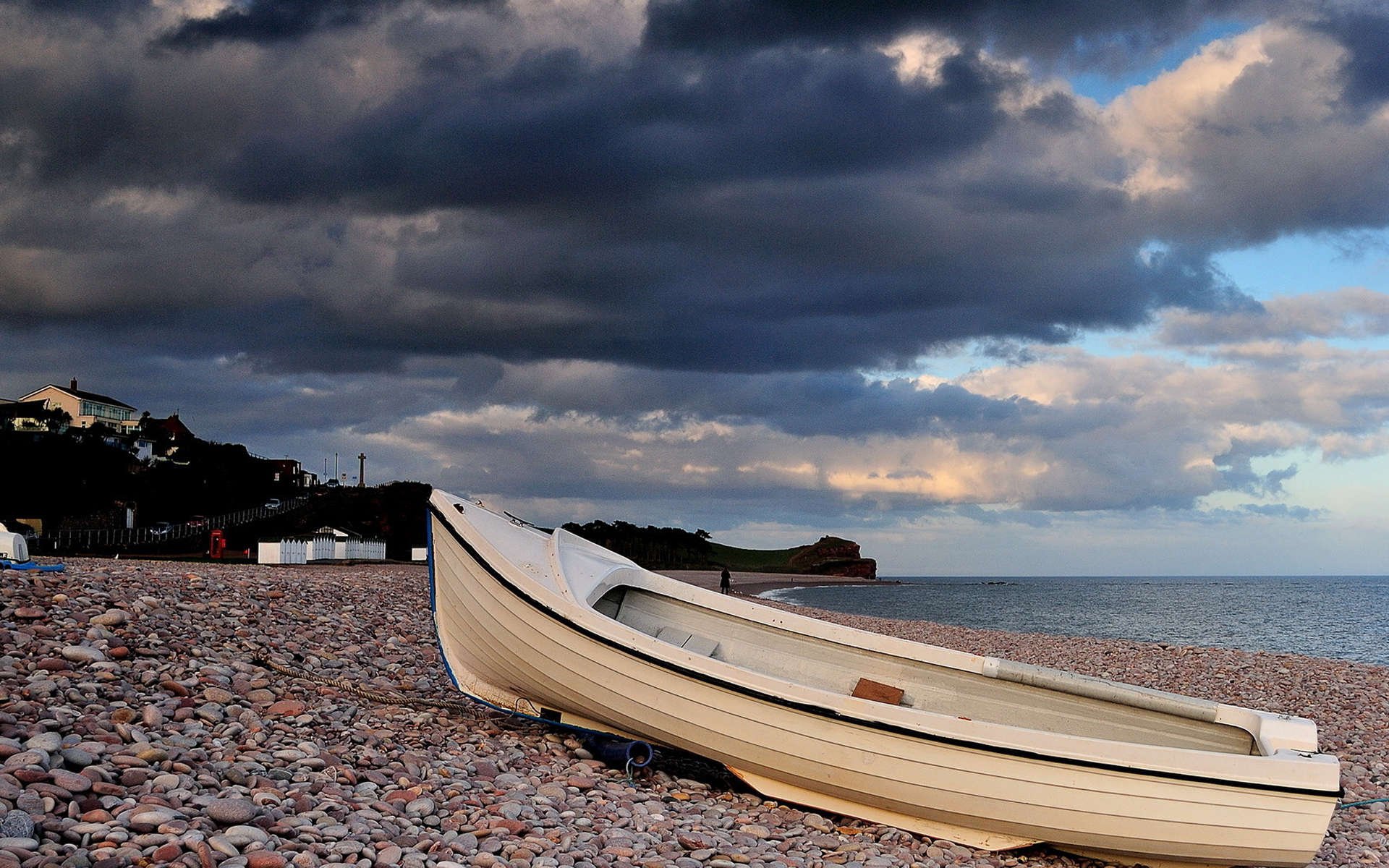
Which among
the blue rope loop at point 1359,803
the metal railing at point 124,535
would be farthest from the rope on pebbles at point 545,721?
the metal railing at point 124,535

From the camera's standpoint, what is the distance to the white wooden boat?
7387 mm

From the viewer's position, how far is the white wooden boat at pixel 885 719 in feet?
24.2

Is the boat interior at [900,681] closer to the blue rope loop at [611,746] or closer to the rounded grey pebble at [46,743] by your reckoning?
the blue rope loop at [611,746]

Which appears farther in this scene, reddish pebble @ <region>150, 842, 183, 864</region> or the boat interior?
the boat interior

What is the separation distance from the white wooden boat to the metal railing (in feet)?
101

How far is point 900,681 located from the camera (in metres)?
9.68

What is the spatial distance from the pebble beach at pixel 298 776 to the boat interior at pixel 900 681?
1.41 metres

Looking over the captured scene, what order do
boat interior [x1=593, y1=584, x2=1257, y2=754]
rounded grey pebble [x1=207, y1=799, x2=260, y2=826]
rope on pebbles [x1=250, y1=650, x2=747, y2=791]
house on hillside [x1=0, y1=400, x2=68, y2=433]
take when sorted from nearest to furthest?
1. rounded grey pebble [x1=207, y1=799, x2=260, y2=826]
2. rope on pebbles [x1=250, y1=650, x2=747, y2=791]
3. boat interior [x1=593, y1=584, x2=1257, y2=754]
4. house on hillside [x1=0, y1=400, x2=68, y2=433]

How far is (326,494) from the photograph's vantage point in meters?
78.2

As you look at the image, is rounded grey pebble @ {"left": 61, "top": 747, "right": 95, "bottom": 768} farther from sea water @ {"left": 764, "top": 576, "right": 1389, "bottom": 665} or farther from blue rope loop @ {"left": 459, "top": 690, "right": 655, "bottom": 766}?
sea water @ {"left": 764, "top": 576, "right": 1389, "bottom": 665}

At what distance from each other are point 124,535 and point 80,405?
57.1 metres

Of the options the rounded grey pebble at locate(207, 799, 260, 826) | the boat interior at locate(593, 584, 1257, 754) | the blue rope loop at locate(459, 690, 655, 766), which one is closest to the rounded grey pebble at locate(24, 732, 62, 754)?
the rounded grey pebble at locate(207, 799, 260, 826)

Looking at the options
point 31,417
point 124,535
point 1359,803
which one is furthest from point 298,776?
point 31,417

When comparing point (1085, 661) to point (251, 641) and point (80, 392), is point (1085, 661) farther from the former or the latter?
point (80, 392)
